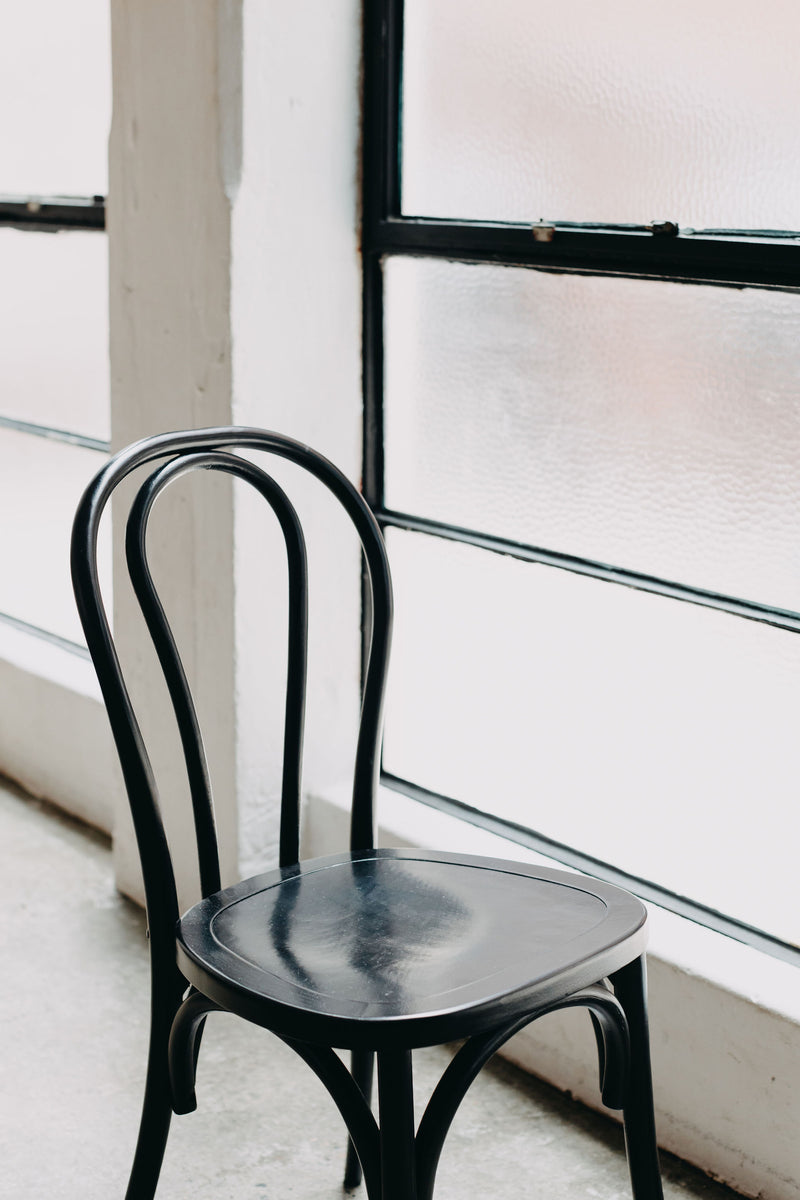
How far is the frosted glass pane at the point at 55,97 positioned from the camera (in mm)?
2607

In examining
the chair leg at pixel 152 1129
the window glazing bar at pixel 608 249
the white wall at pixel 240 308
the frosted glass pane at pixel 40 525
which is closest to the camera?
the chair leg at pixel 152 1129

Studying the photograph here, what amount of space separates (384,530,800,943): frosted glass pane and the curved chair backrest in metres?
Result: 0.45

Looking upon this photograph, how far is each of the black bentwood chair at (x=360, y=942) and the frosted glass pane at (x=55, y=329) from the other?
1.37 m

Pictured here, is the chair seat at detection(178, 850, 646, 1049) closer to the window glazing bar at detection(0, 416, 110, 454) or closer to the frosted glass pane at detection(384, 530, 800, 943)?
the frosted glass pane at detection(384, 530, 800, 943)

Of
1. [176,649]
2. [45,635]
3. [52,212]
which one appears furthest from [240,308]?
[45,635]

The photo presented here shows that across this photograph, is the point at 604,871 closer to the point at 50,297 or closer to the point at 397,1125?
the point at 397,1125

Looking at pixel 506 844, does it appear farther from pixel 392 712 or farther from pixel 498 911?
pixel 498 911

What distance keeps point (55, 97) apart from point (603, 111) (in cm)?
142

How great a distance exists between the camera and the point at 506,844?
2010 mm

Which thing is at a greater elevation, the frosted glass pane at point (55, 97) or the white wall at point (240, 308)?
the frosted glass pane at point (55, 97)

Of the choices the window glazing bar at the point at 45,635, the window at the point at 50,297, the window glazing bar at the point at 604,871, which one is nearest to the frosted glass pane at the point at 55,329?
the window at the point at 50,297

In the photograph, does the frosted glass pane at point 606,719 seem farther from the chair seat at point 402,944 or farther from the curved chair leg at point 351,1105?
the curved chair leg at point 351,1105

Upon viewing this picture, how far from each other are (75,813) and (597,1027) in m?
1.73

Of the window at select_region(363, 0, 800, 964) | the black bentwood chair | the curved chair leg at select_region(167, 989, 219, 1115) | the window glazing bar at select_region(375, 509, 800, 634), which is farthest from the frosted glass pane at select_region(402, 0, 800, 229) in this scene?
the curved chair leg at select_region(167, 989, 219, 1115)
